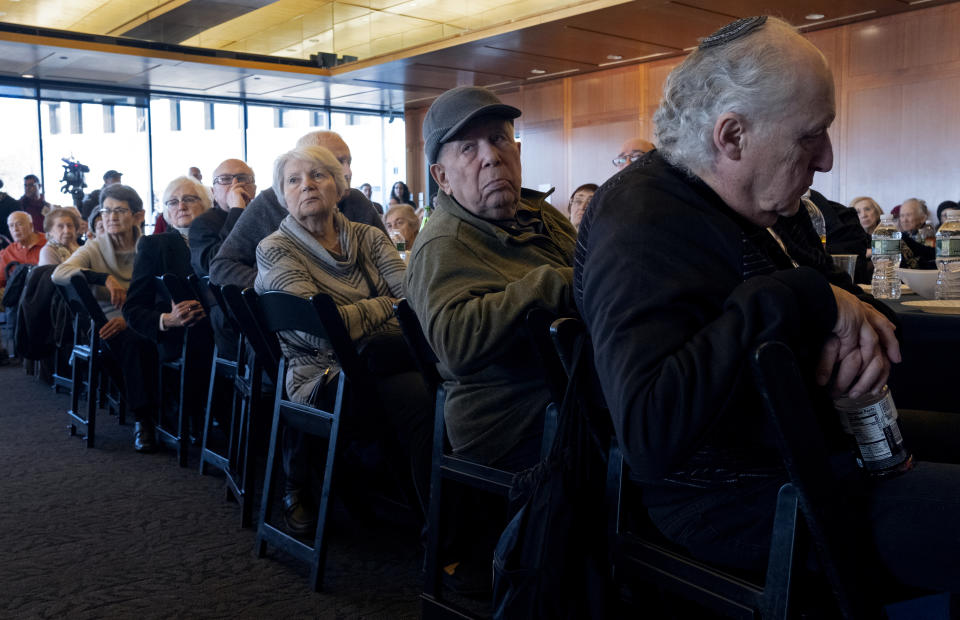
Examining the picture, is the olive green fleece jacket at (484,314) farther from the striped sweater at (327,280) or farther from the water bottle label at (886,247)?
the water bottle label at (886,247)

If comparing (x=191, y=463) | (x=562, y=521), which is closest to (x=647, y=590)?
(x=562, y=521)

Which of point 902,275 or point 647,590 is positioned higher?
point 902,275

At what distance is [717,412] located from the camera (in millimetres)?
988

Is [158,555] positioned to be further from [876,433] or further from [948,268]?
[948,268]

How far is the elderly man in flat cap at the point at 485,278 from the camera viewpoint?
162cm

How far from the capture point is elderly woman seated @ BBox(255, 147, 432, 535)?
2.39m

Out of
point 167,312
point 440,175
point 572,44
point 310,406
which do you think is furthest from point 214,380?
point 572,44

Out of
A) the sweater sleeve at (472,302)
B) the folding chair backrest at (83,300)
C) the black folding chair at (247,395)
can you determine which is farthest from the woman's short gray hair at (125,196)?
the sweater sleeve at (472,302)

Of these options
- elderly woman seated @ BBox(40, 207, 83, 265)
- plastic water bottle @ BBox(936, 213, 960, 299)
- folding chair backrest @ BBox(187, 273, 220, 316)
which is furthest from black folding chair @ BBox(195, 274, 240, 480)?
elderly woman seated @ BBox(40, 207, 83, 265)

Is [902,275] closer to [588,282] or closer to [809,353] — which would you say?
[809,353]

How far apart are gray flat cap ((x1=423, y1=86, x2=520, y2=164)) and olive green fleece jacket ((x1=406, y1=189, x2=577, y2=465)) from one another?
18 cm

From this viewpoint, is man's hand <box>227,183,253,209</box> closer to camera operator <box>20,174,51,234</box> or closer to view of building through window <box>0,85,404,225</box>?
view of building through window <box>0,85,404,225</box>

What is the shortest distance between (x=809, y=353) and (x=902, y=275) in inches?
58.7

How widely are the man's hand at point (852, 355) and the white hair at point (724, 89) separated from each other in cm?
28
